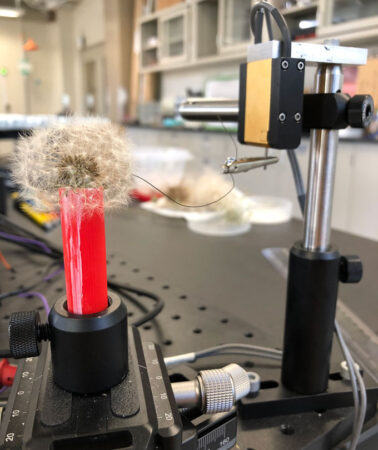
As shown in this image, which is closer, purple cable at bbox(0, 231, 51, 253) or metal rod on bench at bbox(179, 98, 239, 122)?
metal rod on bench at bbox(179, 98, 239, 122)

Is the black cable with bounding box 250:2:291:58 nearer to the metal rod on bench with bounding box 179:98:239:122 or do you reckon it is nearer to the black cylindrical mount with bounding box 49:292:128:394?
the metal rod on bench with bounding box 179:98:239:122

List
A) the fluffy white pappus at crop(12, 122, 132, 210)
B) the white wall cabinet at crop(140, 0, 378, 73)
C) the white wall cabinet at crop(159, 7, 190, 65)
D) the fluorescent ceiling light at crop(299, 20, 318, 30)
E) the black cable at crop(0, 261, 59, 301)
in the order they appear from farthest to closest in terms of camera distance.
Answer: the white wall cabinet at crop(159, 7, 190, 65) < the white wall cabinet at crop(140, 0, 378, 73) < the black cable at crop(0, 261, 59, 301) < the fluorescent ceiling light at crop(299, 20, 318, 30) < the fluffy white pappus at crop(12, 122, 132, 210)

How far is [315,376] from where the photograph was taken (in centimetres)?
33

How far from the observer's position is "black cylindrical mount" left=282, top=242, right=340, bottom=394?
32 centimetres

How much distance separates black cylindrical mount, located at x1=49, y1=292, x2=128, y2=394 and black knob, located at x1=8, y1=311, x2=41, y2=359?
0.03 feet

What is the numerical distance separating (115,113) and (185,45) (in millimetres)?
1439

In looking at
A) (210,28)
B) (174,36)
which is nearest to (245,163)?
(210,28)

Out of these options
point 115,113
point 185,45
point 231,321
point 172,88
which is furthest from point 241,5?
point 231,321

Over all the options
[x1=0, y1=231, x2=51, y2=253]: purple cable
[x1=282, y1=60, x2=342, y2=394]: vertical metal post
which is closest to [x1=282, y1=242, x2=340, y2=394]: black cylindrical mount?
[x1=282, y1=60, x2=342, y2=394]: vertical metal post

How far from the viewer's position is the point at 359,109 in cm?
30

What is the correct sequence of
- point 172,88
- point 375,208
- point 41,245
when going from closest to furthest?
point 41,245 < point 375,208 < point 172,88

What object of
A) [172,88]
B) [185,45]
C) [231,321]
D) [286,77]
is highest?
[185,45]

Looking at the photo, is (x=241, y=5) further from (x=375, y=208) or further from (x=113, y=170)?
(x=113, y=170)

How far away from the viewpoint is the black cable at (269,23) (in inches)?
11.0
